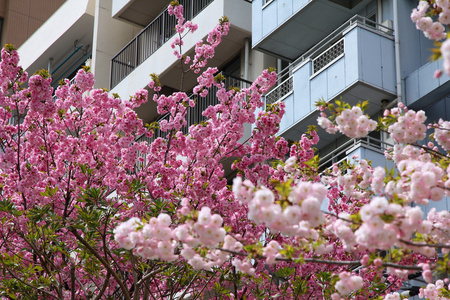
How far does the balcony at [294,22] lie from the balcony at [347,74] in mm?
553

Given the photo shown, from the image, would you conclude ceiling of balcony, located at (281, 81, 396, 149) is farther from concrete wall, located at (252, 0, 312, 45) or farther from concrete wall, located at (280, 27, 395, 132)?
concrete wall, located at (252, 0, 312, 45)

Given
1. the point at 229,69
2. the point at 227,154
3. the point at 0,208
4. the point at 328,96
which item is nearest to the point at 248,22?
the point at 229,69

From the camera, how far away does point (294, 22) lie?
1541 cm

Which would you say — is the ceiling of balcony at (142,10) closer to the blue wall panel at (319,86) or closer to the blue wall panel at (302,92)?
the blue wall panel at (302,92)

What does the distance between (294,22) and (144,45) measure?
20.2 feet

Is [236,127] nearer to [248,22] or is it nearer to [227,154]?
[227,154]

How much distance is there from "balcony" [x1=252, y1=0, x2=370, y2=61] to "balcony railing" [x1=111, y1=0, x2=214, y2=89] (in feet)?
11.6

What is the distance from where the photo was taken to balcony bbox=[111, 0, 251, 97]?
669 inches

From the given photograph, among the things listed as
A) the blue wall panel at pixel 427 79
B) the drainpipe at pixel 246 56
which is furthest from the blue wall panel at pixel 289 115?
the blue wall panel at pixel 427 79

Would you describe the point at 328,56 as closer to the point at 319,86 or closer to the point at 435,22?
the point at 319,86

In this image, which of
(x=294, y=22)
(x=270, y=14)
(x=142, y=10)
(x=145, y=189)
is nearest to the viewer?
(x=145, y=189)

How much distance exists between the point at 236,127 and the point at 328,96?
278cm

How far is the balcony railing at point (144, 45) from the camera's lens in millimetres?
19438

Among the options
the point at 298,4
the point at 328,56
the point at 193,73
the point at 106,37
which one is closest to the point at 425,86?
the point at 328,56
